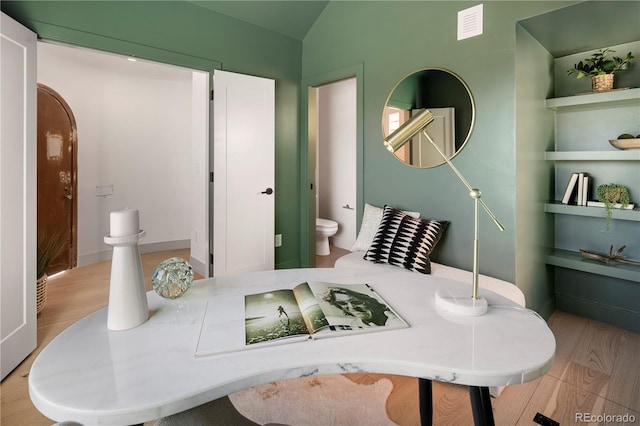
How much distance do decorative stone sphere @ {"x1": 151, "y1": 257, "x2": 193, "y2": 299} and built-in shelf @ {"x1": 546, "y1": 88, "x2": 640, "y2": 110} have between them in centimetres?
283

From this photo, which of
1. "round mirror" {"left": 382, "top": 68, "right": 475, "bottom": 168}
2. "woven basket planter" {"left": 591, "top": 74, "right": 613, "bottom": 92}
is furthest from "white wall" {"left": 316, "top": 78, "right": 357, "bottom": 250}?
"woven basket planter" {"left": 591, "top": 74, "right": 613, "bottom": 92}

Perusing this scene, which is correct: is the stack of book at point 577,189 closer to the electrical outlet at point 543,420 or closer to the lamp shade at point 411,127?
the electrical outlet at point 543,420

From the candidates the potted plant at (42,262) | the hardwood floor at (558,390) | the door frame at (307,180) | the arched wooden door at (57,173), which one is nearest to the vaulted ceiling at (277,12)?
the door frame at (307,180)

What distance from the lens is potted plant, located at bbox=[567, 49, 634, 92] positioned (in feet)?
7.91

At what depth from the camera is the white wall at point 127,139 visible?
4078mm

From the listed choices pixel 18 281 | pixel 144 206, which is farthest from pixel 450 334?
pixel 144 206

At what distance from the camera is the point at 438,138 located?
2.58m

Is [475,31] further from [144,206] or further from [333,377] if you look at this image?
[144,206]

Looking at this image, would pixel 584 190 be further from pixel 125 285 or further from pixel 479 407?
pixel 125 285

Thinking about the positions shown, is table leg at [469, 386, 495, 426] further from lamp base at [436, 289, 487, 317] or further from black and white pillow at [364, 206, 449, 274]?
black and white pillow at [364, 206, 449, 274]

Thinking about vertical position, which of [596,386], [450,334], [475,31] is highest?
[475,31]

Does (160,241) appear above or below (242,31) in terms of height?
below

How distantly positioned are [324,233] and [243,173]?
59.1 inches

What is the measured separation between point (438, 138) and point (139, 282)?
2.28 meters
